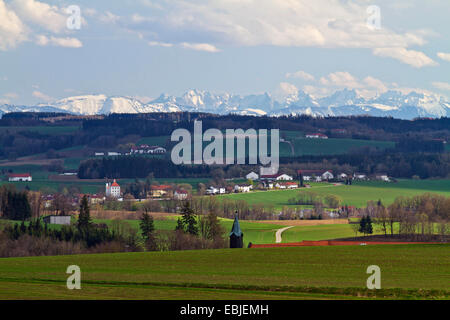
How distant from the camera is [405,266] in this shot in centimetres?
4309

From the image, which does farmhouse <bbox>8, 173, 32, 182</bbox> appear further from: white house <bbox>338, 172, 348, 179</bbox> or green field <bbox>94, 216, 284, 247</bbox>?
green field <bbox>94, 216, 284, 247</bbox>

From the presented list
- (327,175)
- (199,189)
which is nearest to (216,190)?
(199,189)

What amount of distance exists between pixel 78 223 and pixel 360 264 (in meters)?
49.3

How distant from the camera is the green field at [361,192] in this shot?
436 feet

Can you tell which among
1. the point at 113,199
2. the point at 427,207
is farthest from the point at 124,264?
the point at 113,199

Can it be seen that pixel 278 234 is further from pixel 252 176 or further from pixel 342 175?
pixel 342 175

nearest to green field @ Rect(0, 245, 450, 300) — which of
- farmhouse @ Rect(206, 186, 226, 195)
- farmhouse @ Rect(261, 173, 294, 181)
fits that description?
farmhouse @ Rect(206, 186, 226, 195)

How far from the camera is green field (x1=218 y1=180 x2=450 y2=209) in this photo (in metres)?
133

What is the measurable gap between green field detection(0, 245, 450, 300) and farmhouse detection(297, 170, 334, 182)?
371 ft

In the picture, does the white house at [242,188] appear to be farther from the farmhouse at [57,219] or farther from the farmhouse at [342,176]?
the farmhouse at [57,219]

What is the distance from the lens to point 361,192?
143m

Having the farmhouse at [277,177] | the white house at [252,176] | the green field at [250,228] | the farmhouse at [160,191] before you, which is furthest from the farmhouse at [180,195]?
the white house at [252,176]

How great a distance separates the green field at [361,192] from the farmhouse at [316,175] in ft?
32.8
